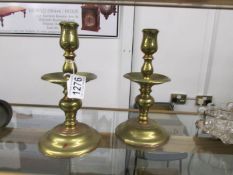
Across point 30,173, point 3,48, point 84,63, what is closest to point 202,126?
point 30,173

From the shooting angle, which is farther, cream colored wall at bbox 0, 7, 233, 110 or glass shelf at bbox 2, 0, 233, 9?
cream colored wall at bbox 0, 7, 233, 110

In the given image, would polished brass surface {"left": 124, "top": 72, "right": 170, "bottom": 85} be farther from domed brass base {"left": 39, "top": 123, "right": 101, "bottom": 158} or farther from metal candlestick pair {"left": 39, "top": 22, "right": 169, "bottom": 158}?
domed brass base {"left": 39, "top": 123, "right": 101, "bottom": 158}

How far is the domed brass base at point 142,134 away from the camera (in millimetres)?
576

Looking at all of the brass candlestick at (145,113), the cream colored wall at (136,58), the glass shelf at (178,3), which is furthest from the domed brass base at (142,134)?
the cream colored wall at (136,58)

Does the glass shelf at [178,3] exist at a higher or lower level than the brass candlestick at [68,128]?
higher

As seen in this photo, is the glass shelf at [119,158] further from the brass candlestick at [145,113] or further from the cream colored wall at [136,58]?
the cream colored wall at [136,58]

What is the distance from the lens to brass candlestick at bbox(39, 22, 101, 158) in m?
0.51

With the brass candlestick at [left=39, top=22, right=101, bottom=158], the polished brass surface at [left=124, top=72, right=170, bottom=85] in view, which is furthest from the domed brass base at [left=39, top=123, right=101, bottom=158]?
the polished brass surface at [left=124, top=72, right=170, bottom=85]

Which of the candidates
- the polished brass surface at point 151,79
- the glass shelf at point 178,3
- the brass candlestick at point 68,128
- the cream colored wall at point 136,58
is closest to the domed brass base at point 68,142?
the brass candlestick at point 68,128

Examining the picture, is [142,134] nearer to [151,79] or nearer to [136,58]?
[151,79]

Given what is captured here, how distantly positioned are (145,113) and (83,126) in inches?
6.0

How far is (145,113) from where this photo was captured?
62cm

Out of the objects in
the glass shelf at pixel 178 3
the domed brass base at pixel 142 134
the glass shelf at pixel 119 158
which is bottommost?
the glass shelf at pixel 119 158

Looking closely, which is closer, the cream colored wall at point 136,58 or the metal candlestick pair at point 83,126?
the metal candlestick pair at point 83,126
